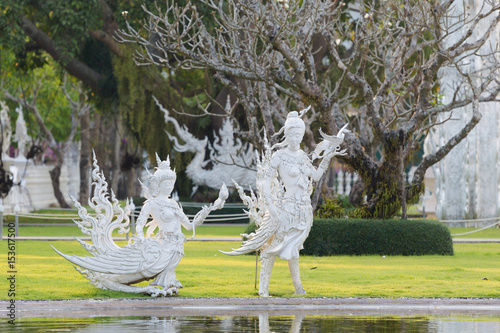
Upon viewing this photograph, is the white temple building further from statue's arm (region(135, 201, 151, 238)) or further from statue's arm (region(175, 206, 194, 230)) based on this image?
statue's arm (region(135, 201, 151, 238))

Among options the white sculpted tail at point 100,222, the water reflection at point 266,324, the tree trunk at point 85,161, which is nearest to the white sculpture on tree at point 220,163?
the tree trunk at point 85,161

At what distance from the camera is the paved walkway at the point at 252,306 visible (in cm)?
1077

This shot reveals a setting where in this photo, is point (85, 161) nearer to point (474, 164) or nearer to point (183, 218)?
point (474, 164)

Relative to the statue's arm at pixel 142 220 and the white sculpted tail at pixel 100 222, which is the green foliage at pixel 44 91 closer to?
the white sculpted tail at pixel 100 222

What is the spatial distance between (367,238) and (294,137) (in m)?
7.02

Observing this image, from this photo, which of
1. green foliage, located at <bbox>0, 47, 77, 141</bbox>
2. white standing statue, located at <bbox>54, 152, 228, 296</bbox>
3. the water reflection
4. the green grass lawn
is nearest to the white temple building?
the green grass lawn

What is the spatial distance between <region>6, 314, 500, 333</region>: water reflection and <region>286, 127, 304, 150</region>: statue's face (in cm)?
260

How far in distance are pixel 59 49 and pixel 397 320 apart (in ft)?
77.6

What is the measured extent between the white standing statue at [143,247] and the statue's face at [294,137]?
110 centimetres

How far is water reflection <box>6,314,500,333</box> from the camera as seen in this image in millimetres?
9359

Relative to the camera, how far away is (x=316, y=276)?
14.6 meters

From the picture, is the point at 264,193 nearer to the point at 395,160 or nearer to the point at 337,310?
the point at 337,310

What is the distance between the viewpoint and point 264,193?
39.8 feet

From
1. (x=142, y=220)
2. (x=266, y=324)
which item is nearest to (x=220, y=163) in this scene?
(x=142, y=220)
